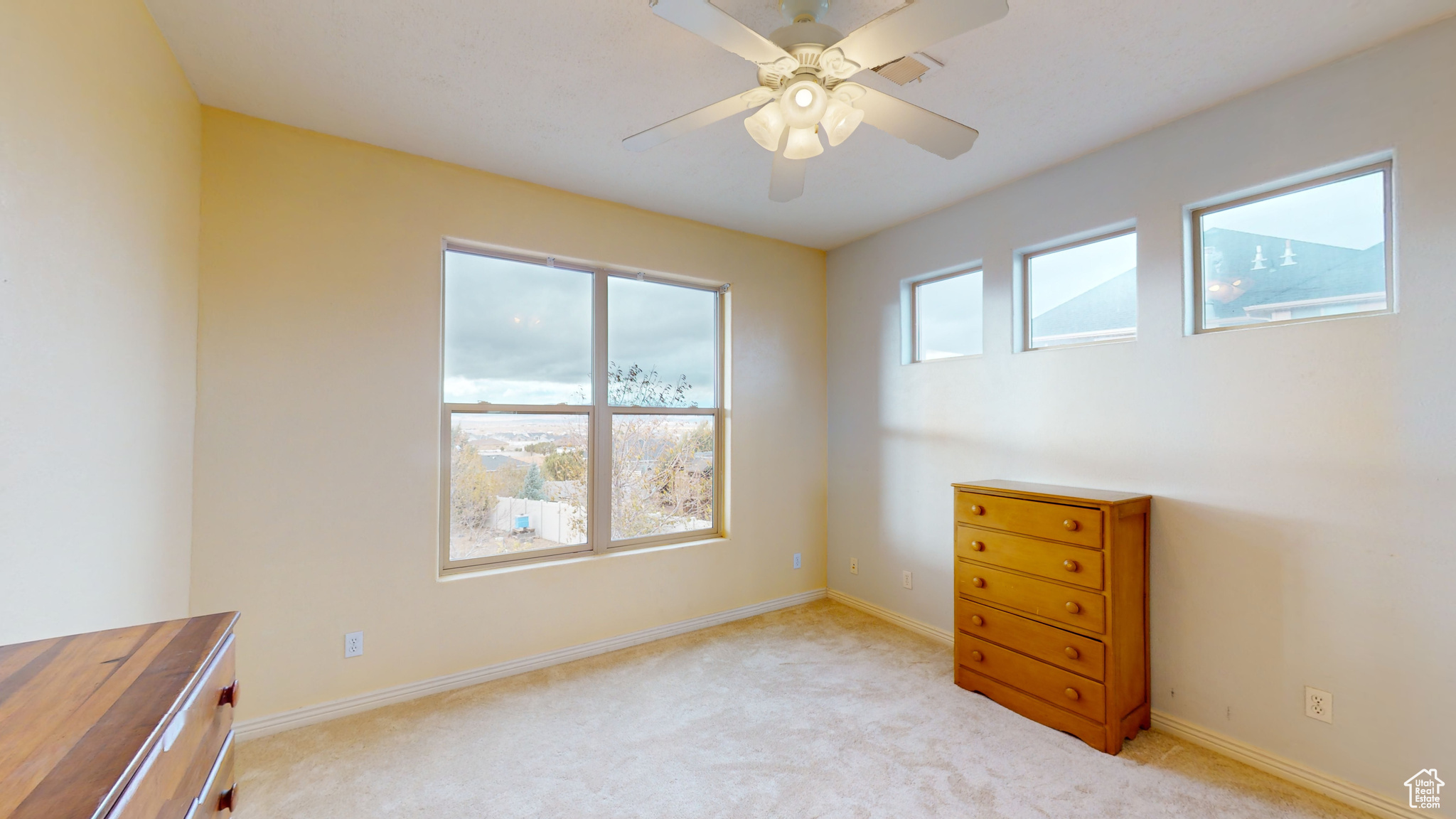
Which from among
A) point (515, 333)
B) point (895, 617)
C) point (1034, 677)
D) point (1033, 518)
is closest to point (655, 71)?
point (515, 333)

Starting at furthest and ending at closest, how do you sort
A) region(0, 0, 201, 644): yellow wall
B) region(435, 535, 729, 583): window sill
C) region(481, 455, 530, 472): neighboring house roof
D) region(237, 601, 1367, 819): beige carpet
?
region(481, 455, 530, 472): neighboring house roof
region(435, 535, 729, 583): window sill
region(237, 601, 1367, 819): beige carpet
region(0, 0, 201, 644): yellow wall

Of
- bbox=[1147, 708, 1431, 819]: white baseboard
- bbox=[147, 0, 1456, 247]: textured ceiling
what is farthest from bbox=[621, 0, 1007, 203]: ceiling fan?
bbox=[1147, 708, 1431, 819]: white baseboard

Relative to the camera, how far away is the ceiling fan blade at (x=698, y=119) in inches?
66.0

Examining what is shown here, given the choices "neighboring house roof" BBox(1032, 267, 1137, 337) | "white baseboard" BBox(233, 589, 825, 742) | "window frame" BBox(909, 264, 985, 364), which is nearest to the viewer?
"white baseboard" BBox(233, 589, 825, 742)

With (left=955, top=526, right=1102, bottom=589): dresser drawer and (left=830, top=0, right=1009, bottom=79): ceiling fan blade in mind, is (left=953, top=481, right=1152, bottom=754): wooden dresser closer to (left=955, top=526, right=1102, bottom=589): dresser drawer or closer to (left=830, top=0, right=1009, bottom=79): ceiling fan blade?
(left=955, top=526, right=1102, bottom=589): dresser drawer

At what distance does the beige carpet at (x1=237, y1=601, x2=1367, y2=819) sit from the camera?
6.53 ft

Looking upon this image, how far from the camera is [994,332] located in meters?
3.20

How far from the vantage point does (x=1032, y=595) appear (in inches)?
102

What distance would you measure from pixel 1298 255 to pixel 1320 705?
65.8 inches

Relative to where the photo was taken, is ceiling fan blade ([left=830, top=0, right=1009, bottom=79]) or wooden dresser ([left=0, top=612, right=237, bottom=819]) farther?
ceiling fan blade ([left=830, top=0, right=1009, bottom=79])

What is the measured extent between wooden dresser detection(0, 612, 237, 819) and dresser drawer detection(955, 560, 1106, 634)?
9.03 ft

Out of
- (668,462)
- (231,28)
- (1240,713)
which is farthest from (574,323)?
(1240,713)

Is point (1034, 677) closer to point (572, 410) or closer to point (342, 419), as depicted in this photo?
point (572, 410)

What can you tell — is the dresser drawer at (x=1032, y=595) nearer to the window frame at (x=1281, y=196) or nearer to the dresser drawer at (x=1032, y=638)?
the dresser drawer at (x=1032, y=638)
